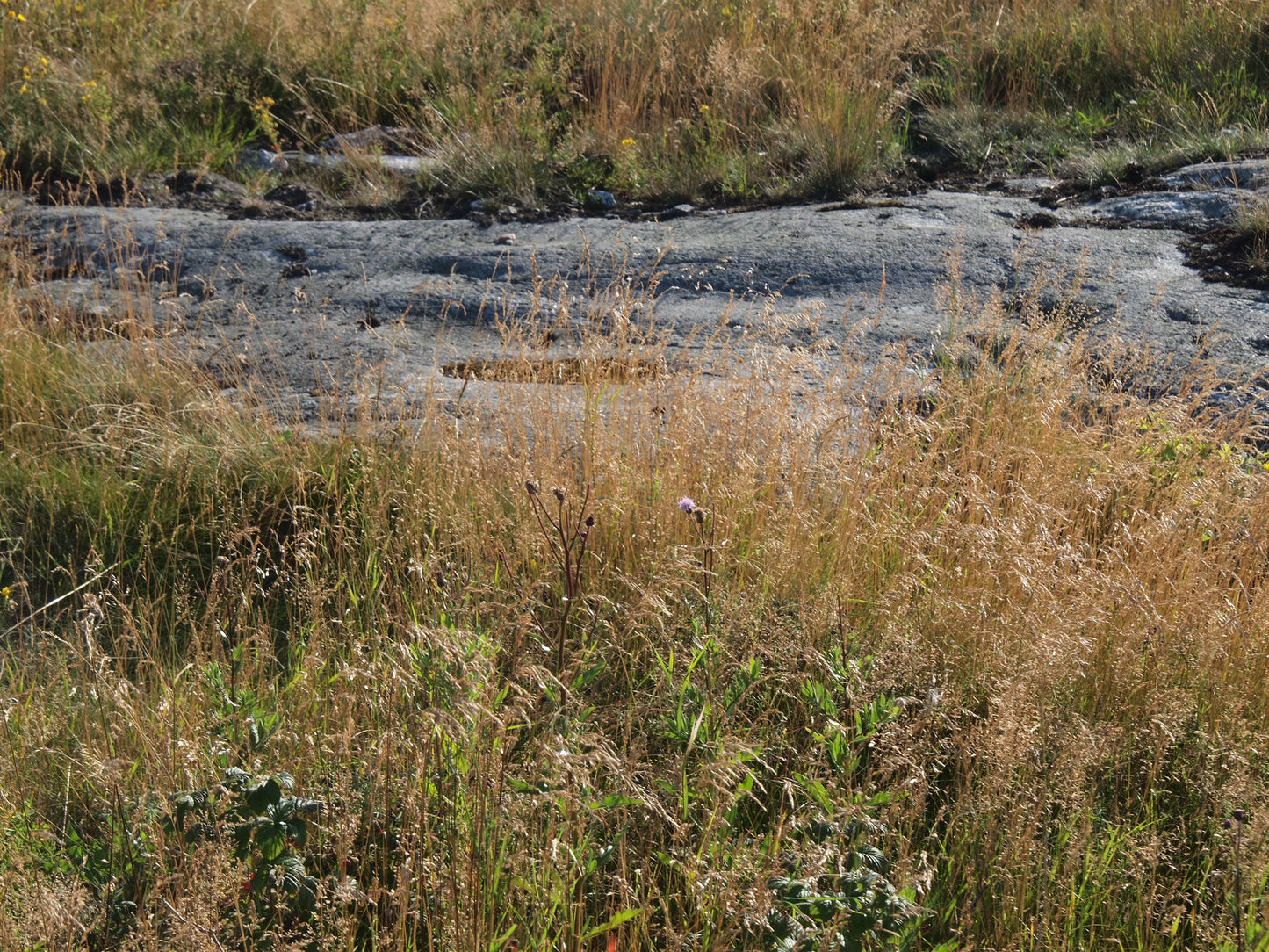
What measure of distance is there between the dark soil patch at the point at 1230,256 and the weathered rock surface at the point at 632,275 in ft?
0.29

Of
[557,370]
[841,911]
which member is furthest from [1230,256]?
[841,911]

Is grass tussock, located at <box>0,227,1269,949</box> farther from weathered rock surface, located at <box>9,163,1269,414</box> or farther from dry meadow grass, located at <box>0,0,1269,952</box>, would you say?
weathered rock surface, located at <box>9,163,1269,414</box>

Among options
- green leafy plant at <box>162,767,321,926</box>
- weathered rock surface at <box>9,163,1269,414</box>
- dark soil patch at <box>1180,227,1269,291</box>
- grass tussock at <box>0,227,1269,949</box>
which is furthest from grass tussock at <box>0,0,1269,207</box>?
green leafy plant at <box>162,767,321,926</box>

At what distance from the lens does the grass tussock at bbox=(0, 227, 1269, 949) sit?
1669 millimetres

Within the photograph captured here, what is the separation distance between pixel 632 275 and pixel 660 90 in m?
2.63

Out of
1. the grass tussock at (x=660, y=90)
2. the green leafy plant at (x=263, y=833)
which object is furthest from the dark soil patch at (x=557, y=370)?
the grass tussock at (x=660, y=90)

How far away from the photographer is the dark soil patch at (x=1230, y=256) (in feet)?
14.2

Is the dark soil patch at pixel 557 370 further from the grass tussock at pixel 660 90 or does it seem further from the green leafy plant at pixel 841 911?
the grass tussock at pixel 660 90

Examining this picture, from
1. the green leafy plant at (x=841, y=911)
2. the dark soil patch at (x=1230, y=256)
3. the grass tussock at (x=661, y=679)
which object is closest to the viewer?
the green leafy plant at (x=841, y=911)

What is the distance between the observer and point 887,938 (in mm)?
1561

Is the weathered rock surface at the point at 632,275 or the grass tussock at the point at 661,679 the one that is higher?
the weathered rock surface at the point at 632,275

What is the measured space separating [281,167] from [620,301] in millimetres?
3788

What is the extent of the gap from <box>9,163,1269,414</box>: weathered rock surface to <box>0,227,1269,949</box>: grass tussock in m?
0.58

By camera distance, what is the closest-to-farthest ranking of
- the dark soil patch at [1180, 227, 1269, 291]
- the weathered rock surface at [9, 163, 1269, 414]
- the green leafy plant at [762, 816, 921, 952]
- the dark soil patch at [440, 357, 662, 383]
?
the green leafy plant at [762, 816, 921, 952], the dark soil patch at [440, 357, 662, 383], the weathered rock surface at [9, 163, 1269, 414], the dark soil patch at [1180, 227, 1269, 291]
